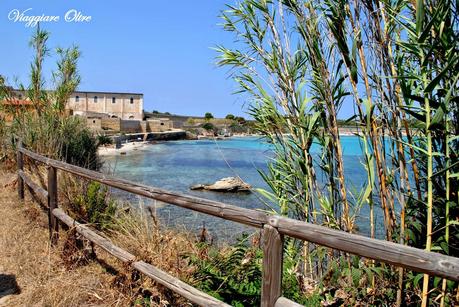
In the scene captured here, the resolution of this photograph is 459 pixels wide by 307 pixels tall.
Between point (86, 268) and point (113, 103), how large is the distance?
66865 mm

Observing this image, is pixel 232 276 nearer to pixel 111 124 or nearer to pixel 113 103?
pixel 111 124

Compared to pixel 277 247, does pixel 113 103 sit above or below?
above

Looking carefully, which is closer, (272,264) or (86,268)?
(272,264)

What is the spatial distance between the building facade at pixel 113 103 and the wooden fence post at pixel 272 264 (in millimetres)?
68160

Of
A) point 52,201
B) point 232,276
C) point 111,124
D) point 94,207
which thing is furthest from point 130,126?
point 232,276

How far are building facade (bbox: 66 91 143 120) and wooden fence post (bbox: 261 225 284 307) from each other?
2683 inches

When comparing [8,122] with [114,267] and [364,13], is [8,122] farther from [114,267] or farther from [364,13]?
[364,13]

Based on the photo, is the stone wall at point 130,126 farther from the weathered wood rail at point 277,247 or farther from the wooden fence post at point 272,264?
the wooden fence post at point 272,264

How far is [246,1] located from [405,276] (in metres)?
2.66

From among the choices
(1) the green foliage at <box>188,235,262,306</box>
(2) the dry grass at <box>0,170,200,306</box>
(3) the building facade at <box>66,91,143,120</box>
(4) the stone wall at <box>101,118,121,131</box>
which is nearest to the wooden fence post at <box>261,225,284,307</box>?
(1) the green foliage at <box>188,235,262,306</box>

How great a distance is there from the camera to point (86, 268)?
3.96 meters

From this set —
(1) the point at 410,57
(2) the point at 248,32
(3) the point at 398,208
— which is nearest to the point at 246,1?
(2) the point at 248,32

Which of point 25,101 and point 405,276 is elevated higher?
point 25,101

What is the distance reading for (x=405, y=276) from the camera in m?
2.61
